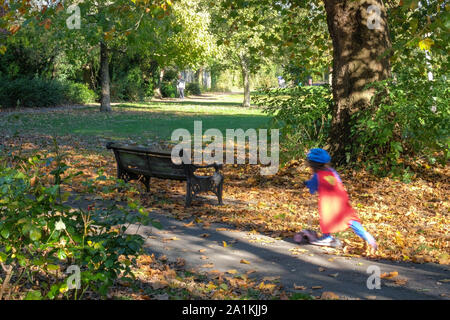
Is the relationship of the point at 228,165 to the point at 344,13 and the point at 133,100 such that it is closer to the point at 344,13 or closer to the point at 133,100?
the point at 344,13

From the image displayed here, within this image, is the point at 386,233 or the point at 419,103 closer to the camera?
the point at 386,233

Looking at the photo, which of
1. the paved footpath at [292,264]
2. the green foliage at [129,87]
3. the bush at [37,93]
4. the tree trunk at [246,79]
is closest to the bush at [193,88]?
the green foliage at [129,87]

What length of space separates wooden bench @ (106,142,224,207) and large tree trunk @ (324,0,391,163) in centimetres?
314

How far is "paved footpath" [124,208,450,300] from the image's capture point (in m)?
4.64

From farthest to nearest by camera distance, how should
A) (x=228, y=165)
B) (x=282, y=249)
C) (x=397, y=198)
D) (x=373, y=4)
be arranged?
(x=228, y=165), (x=373, y=4), (x=397, y=198), (x=282, y=249)

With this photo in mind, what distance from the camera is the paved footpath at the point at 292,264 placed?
4641mm

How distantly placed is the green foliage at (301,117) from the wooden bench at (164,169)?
321cm

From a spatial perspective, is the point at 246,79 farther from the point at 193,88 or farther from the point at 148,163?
the point at 148,163

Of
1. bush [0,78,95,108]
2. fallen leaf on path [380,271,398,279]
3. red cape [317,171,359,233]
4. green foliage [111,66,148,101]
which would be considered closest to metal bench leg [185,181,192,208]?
red cape [317,171,359,233]

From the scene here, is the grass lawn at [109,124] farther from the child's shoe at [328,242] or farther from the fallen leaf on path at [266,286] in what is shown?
the fallen leaf on path at [266,286]

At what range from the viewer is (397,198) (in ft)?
28.0

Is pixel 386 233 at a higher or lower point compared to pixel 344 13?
lower
